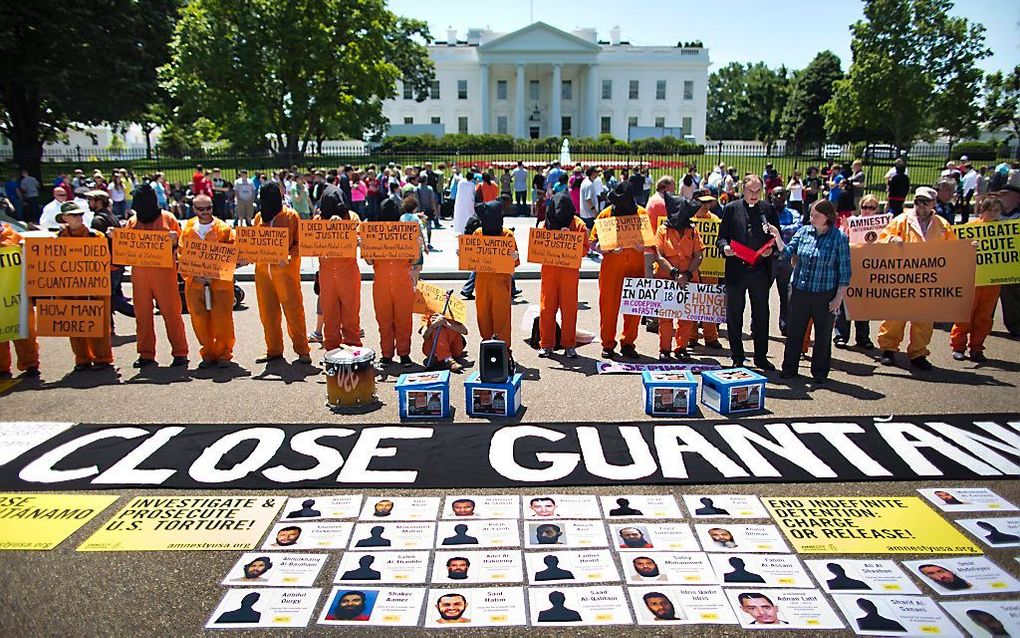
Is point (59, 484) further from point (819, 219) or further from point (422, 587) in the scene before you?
point (819, 219)

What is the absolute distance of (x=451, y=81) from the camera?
8588 centimetres

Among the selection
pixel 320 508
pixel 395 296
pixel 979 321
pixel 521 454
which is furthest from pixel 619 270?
A: pixel 320 508

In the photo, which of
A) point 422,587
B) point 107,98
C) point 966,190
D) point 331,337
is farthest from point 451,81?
point 422,587

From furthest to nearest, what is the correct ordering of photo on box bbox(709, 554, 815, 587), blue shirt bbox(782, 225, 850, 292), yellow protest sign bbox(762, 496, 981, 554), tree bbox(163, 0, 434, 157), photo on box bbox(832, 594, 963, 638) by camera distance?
tree bbox(163, 0, 434, 157) → blue shirt bbox(782, 225, 850, 292) → yellow protest sign bbox(762, 496, 981, 554) → photo on box bbox(709, 554, 815, 587) → photo on box bbox(832, 594, 963, 638)

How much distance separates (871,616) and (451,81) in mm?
87345

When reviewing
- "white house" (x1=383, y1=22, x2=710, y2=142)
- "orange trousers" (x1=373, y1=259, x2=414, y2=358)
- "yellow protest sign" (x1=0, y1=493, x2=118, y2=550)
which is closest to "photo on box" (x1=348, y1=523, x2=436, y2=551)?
"yellow protest sign" (x1=0, y1=493, x2=118, y2=550)

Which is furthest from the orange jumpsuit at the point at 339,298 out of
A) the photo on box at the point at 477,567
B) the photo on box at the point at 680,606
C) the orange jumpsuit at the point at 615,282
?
the photo on box at the point at 680,606

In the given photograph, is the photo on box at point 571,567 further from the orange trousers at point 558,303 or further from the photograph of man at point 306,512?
the orange trousers at point 558,303

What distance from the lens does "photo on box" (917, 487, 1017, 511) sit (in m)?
5.42

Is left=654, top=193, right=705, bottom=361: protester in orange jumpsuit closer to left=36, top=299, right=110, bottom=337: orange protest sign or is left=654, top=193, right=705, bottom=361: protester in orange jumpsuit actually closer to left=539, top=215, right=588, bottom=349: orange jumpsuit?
left=539, top=215, right=588, bottom=349: orange jumpsuit

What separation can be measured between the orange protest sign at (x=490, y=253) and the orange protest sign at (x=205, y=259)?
292 cm

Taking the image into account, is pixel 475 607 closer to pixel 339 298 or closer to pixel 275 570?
pixel 275 570

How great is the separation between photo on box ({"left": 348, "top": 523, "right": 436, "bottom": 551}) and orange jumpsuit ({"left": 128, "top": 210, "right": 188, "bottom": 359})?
5.29 m

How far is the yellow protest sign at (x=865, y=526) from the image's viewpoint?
4.87m
